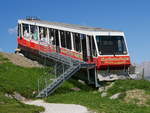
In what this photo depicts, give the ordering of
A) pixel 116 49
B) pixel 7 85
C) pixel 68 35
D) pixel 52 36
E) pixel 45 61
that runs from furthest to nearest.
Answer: pixel 45 61
pixel 52 36
pixel 68 35
pixel 116 49
pixel 7 85

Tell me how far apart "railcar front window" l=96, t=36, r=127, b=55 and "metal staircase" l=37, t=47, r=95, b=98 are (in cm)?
180

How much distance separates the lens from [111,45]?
33562 mm

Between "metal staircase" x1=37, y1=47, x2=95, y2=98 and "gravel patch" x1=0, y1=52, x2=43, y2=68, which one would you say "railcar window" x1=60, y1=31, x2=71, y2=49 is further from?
"gravel patch" x1=0, y1=52, x2=43, y2=68

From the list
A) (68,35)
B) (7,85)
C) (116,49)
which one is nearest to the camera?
(7,85)

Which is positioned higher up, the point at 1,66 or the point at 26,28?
the point at 26,28

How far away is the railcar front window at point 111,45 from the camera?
32844 mm

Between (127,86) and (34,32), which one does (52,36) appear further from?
(127,86)

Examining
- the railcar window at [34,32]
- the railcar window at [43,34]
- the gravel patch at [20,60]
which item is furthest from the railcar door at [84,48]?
the railcar window at [34,32]

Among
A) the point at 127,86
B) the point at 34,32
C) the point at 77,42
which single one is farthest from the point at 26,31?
the point at 127,86

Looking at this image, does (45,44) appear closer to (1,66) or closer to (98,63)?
(1,66)

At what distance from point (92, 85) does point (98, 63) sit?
13.4 ft

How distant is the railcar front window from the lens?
32844 millimetres

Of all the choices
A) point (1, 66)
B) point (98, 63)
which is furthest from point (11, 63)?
point (98, 63)

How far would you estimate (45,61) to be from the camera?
141ft
